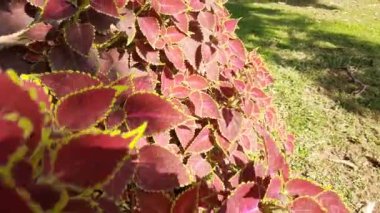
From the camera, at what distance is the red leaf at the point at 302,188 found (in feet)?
3.77

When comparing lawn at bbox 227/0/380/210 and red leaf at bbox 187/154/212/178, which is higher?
red leaf at bbox 187/154/212/178

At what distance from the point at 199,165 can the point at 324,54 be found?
181 inches

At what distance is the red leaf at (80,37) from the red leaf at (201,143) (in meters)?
0.51

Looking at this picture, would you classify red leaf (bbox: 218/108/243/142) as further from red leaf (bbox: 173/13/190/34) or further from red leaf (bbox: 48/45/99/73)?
red leaf (bbox: 48/45/99/73)

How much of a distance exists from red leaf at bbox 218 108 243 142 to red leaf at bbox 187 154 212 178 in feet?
0.39

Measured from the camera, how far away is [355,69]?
5418mm

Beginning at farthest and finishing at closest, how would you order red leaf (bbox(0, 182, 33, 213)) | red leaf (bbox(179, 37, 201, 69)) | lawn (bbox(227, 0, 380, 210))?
lawn (bbox(227, 0, 380, 210)) < red leaf (bbox(179, 37, 201, 69)) < red leaf (bbox(0, 182, 33, 213))

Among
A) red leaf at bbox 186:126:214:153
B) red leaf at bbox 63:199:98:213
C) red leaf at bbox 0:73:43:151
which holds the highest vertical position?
red leaf at bbox 0:73:43:151

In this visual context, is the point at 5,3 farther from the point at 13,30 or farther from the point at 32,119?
the point at 32,119

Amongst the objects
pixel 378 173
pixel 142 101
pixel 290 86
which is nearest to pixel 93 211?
pixel 142 101

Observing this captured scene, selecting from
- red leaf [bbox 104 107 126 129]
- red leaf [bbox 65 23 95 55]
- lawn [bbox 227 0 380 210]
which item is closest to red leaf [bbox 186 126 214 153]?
red leaf [bbox 65 23 95 55]

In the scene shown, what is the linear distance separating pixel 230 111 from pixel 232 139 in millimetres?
125

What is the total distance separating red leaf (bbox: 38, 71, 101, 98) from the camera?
971 mm

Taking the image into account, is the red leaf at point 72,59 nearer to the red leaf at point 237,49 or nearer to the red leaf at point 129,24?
the red leaf at point 129,24
